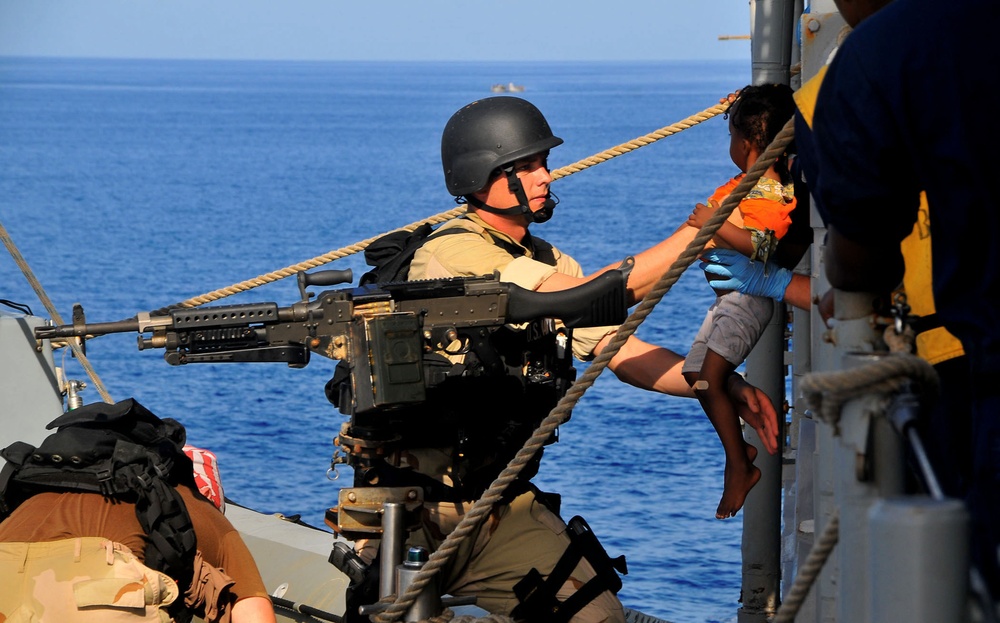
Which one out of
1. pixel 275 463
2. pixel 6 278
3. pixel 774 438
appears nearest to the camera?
pixel 774 438

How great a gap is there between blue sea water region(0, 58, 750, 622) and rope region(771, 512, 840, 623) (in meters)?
4.73

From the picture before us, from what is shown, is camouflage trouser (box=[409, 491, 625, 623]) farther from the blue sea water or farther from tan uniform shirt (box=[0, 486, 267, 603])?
the blue sea water

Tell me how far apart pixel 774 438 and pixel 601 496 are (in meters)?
11.3

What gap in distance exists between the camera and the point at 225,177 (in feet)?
196

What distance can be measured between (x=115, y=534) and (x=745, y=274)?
2.24 meters

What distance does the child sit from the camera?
16.1 feet

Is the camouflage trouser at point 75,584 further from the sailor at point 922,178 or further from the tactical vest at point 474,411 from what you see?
the sailor at point 922,178

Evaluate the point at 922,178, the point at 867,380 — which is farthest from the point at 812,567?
the point at 922,178

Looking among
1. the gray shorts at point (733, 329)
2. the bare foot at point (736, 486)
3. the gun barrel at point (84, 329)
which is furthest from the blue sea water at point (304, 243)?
the bare foot at point (736, 486)

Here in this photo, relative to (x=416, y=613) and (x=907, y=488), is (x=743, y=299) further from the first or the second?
(x=907, y=488)

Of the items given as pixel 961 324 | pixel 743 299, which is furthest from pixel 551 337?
pixel 961 324

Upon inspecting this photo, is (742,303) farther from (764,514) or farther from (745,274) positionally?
(764,514)

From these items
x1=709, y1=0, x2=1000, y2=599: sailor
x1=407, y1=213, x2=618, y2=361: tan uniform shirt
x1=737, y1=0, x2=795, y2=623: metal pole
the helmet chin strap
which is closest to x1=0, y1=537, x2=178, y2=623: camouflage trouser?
x1=407, y1=213, x2=618, y2=361: tan uniform shirt

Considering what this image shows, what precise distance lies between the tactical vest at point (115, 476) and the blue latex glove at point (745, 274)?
6.29 ft
